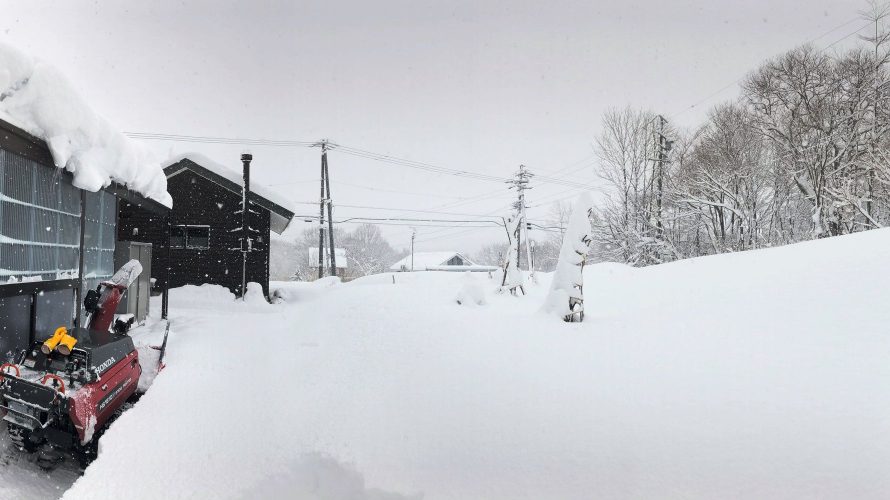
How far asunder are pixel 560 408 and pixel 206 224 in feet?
49.6

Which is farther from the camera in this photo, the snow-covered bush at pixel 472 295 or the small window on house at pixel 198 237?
the small window on house at pixel 198 237

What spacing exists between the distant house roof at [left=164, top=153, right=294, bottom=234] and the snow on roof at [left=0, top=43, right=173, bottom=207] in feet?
27.1

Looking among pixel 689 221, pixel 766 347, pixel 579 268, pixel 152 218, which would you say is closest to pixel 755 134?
pixel 689 221

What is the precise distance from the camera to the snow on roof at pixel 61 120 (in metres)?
4.78

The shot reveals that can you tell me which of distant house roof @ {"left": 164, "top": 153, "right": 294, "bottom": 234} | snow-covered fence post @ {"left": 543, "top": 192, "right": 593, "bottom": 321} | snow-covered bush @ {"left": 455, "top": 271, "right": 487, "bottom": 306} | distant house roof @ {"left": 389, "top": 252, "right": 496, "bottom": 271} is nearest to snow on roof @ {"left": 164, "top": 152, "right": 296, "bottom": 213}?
distant house roof @ {"left": 164, "top": 153, "right": 294, "bottom": 234}

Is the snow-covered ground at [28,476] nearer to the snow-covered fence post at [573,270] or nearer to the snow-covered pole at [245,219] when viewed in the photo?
the snow-covered fence post at [573,270]

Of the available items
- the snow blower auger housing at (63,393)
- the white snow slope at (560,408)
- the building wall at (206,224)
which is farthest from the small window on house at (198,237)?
the snow blower auger housing at (63,393)

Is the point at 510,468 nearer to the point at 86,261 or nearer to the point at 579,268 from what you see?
the point at 579,268

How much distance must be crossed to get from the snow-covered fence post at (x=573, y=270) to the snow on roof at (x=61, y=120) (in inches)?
289

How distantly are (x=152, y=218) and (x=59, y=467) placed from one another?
13960 millimetres

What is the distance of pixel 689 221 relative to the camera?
95.2 feet

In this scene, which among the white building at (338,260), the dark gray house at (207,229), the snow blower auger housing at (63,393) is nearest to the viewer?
the snow blower auger housing at (63,393)

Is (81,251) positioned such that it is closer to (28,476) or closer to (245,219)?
(28,476)

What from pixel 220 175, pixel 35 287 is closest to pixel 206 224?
pixel 220 175
